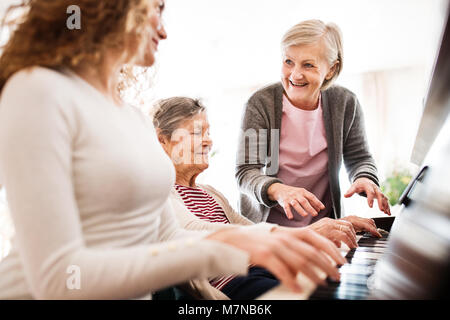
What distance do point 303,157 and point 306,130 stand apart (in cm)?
12

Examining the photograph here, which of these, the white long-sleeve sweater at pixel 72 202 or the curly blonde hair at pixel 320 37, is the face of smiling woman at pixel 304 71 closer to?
the curly blonde hair at pixel 320 37

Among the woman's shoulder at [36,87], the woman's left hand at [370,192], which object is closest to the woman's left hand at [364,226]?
the woman's left hand at [370,192]

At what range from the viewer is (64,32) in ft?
1.70

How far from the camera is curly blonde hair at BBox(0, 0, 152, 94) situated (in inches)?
19.8

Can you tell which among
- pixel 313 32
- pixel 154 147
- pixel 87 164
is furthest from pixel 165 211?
pixel 313 32

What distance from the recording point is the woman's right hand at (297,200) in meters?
0.93

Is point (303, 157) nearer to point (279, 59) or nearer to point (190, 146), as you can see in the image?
point (190, 146)

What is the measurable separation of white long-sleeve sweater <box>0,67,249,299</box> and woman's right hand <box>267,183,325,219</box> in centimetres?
54

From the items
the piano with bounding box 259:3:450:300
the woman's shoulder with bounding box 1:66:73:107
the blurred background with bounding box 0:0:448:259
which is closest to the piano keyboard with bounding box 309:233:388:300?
the piano with bounding box 259:3:450:300

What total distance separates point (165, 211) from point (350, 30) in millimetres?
4340

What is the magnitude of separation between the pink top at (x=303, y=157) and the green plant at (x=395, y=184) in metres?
3.89

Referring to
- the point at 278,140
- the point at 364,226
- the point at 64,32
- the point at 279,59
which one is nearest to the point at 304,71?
the point at 278,140
